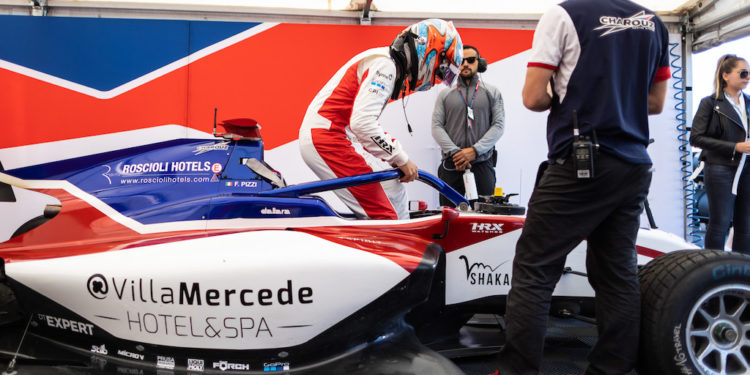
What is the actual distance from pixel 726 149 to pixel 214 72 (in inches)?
197

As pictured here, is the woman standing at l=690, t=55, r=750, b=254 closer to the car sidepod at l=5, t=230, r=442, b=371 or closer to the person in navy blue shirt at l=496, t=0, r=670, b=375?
the person in navy blue shirt at l=496, t=0, r=670, b=375

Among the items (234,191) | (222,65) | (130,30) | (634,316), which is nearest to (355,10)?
(222,65)

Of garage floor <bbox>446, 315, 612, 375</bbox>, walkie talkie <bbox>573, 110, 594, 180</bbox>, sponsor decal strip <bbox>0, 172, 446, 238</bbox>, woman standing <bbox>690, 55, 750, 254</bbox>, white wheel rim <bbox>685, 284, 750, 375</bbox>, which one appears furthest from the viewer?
woman standing <bbox>690, 55, 750, 254</bbox>

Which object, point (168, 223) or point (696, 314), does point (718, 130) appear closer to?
point (696, 314)

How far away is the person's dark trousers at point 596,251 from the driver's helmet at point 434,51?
48.2 inches

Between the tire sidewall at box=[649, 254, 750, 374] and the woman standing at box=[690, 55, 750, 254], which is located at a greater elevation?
the woman standing at box=[690, 55, 750, 254]

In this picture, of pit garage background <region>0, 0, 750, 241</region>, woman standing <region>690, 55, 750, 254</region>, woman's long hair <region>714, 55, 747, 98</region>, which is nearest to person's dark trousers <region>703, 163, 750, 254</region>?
woman standing <region>690, 55, 750, 254</region>

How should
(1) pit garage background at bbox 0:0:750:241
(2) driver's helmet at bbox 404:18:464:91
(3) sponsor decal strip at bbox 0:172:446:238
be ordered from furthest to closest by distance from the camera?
(1) pit garage background at bbox 0:0:750:241, (2) driver's helmet at bbox 404:18:464:91, (3) sponsor decal strip at bbox 0:172:446:238

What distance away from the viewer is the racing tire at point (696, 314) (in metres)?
1.73

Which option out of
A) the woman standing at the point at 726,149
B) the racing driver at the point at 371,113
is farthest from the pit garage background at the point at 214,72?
the racing driver at the point at 371,113

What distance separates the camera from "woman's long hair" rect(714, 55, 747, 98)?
3875 millimetres

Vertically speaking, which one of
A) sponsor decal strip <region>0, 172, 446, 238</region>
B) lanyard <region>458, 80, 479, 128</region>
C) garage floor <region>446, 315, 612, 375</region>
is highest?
lanyard <region>458, 80, 479, 128</region>

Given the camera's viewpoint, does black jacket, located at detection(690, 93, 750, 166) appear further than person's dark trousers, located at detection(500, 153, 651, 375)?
Yes

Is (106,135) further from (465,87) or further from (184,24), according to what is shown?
(465,87)
